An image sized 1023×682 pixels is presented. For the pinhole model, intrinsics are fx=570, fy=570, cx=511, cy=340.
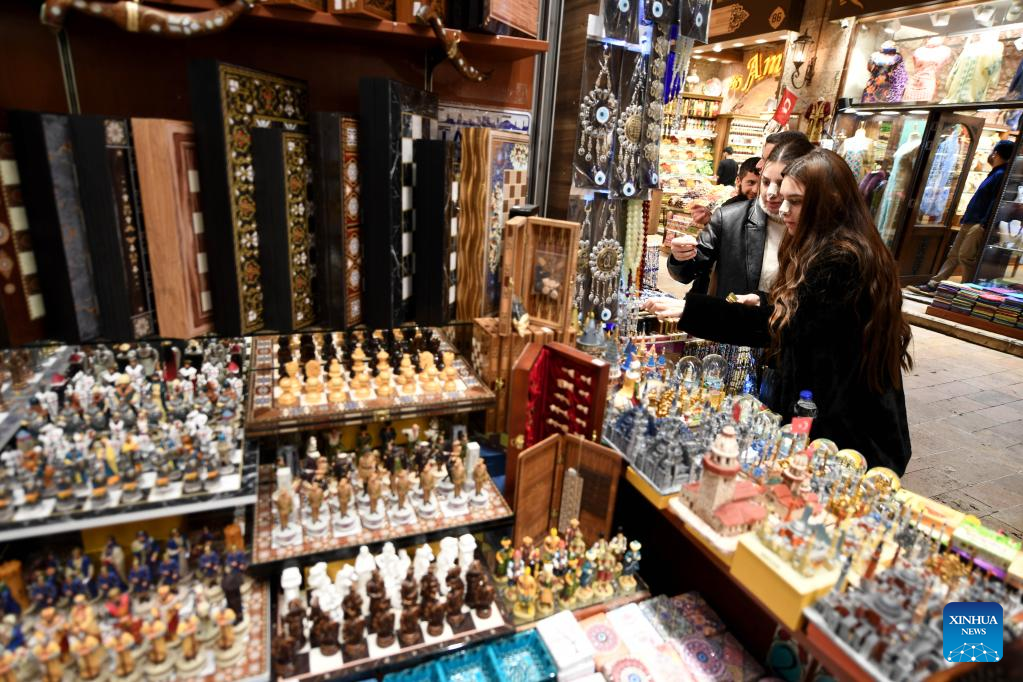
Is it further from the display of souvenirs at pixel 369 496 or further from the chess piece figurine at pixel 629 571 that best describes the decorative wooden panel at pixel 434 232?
the chess piece figurine at pixel 629 571

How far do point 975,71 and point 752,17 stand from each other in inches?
113

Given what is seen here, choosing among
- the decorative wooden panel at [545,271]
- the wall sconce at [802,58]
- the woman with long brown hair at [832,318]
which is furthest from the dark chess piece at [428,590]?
the wall sconce at [802,58]

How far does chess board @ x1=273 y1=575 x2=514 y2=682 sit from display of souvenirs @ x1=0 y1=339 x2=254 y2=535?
0.46 metres

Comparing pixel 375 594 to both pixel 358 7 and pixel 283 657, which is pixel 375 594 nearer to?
pixel 283 657

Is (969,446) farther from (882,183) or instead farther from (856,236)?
(882,183)

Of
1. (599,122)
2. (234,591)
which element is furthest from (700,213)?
(234,591)

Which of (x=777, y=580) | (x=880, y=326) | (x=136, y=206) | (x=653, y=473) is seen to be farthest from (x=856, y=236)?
(x=136, y=206)

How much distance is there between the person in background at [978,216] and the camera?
22.5 ft

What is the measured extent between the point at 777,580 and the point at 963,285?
7566 mm

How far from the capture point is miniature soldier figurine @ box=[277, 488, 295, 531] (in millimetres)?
1546

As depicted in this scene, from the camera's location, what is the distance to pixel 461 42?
1703 millimetres

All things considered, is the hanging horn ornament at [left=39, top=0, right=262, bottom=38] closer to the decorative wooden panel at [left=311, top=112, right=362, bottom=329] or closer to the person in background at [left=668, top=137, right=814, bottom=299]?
the decorative wooden panel at [left=311, top=112, right=362, bottom=329]

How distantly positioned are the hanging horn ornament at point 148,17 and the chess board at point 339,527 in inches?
48.1

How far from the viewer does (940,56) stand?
277 inches
